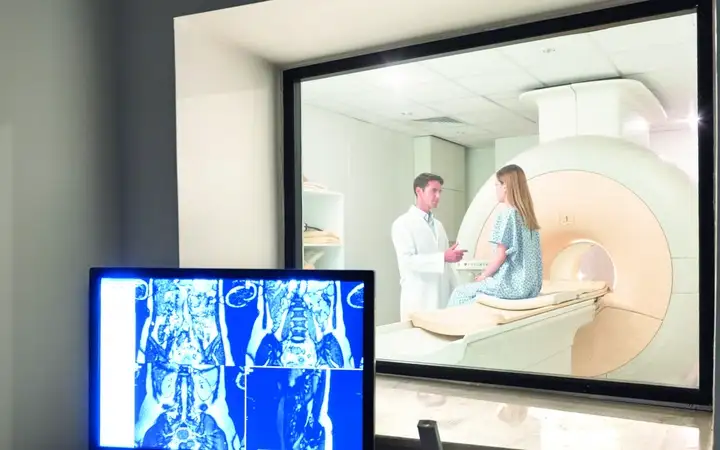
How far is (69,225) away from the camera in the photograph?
1.41m

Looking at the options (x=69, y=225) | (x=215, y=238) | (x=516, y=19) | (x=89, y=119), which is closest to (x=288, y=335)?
(x=215, y=238)

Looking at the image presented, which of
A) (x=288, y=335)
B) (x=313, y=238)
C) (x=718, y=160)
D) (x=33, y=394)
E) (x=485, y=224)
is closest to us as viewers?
(x=718, y=160)

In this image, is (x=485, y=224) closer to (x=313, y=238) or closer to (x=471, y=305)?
(x=471, y=305)

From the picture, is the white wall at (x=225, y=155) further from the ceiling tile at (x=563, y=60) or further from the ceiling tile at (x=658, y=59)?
the ceiling tile at (x=658, y=59)

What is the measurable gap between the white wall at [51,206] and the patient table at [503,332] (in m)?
0.75

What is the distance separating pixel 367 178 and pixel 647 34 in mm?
758

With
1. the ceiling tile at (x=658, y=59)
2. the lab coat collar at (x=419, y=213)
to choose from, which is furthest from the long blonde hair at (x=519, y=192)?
the ceiling tile at (x=658, y=59)

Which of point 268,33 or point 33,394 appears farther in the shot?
point 268,33

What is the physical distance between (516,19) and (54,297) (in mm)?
1190

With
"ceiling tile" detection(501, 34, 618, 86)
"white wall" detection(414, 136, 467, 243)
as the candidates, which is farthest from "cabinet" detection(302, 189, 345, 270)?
"ceiling tile" detection(501, 34, 618, 86)

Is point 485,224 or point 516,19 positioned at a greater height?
point 516,19

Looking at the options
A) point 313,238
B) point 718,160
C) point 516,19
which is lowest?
point 313,238

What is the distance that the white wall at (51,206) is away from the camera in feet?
4.22

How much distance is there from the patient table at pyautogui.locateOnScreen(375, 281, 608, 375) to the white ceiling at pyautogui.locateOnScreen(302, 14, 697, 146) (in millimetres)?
393
